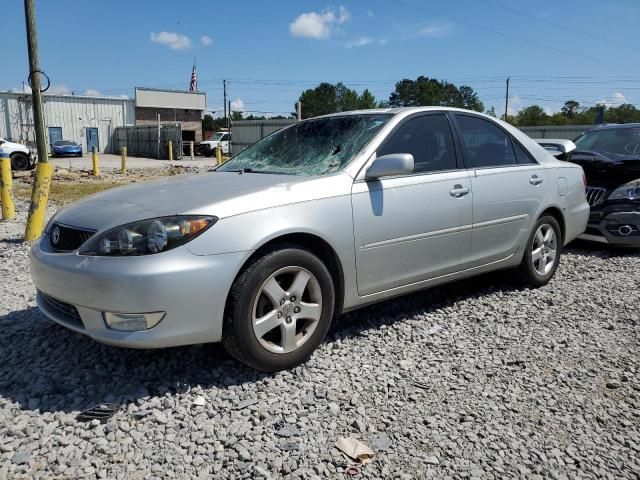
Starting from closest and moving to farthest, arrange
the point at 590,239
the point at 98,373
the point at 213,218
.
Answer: the point at 213,218 < the point at 98,373 < the point at 590,239

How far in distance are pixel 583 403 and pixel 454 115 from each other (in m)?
2.28

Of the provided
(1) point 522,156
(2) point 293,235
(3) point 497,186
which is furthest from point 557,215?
(2) point 293,235

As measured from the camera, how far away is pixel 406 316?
405cm

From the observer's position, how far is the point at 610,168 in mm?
6418

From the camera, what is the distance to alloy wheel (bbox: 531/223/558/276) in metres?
4.74

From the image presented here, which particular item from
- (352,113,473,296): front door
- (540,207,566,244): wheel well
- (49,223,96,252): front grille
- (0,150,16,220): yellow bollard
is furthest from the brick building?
(49,223,96,252): front grille

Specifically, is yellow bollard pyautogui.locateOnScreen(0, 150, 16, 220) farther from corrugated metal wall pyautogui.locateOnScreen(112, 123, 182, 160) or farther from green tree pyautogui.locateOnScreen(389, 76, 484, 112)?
green tree pyautogui.locateOnScreen(389, 76, 484, 112)

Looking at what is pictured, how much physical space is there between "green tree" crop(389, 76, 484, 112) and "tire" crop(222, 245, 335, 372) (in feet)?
255

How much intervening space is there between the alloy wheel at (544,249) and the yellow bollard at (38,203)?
5.57 meters

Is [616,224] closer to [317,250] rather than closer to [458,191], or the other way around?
[458,191]

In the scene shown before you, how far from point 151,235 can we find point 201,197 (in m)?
0.39

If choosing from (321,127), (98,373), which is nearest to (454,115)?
(321,127)

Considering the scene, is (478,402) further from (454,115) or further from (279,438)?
(454,115)

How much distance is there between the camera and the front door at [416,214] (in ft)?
11.1
